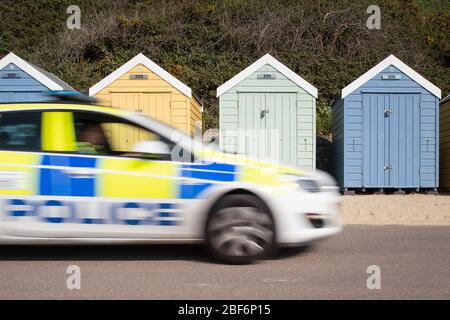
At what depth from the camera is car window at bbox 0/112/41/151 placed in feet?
19.9

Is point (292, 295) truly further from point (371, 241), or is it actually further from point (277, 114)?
point (277, 114)

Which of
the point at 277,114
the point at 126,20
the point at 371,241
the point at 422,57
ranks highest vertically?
the point at 126,20

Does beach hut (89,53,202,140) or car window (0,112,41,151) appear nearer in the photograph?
car window (0,112,41,151)

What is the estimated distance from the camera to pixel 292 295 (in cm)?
476

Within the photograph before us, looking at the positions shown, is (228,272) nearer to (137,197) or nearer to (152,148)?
(137,197)

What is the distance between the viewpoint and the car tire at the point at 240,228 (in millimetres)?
5875

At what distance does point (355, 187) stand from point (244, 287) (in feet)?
30.5

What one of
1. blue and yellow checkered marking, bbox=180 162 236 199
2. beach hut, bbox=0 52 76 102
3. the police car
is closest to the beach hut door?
beach hut, bbox=0 52 76 102

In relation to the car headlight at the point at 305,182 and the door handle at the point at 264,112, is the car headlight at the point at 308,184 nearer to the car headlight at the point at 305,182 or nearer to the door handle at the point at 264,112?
the car headlight at the point at 305,182

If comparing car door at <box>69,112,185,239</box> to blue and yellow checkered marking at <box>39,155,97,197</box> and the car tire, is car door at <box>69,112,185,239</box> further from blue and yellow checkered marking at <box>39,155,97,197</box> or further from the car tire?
the car tire

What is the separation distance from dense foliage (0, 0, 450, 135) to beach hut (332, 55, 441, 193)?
9456 mm

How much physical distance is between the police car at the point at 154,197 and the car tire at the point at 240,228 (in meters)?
0.01

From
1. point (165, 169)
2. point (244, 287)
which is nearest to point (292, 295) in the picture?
point (244, 287)

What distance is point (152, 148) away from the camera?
5.95 m
